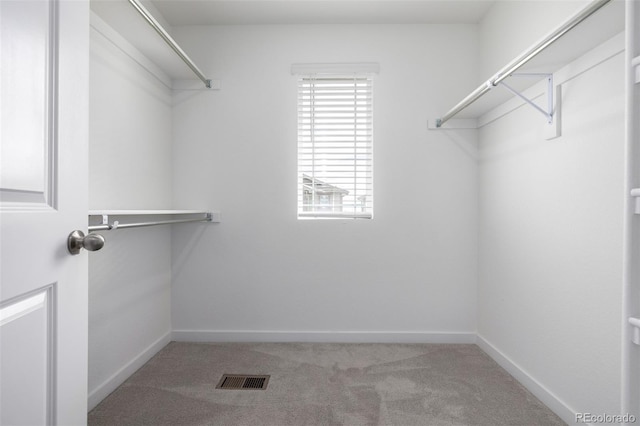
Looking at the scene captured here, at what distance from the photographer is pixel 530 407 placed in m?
1.82

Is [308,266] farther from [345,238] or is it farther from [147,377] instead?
[147,377]

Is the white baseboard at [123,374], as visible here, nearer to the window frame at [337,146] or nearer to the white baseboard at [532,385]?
the window frame at [337,146]

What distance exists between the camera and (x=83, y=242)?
32.9 inches

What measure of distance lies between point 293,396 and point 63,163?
1656 mm

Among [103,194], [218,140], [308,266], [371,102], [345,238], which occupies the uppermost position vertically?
[371,102]

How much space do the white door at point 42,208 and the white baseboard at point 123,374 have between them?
1.15 m

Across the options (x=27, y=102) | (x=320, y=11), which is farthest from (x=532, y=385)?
(x=320, y=11)

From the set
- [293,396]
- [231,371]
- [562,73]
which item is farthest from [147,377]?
[562,73]

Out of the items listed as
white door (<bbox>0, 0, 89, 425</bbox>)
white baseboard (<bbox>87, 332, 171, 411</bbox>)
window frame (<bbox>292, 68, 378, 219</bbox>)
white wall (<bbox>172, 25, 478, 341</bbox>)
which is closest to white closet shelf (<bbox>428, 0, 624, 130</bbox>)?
white wall (<bbox>172, 25, 478, 341</bbox>)

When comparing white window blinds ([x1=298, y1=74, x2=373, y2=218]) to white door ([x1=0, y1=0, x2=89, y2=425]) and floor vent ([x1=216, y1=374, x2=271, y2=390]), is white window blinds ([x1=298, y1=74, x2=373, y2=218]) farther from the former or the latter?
white door ([x1=0, y1=0, x2=89, y2=425])

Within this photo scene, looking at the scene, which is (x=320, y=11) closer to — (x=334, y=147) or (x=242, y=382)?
(x=334, y=147)

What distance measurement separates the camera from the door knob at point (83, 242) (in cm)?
82

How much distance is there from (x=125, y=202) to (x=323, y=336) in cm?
172

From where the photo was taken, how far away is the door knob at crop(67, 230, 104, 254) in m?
0.82
